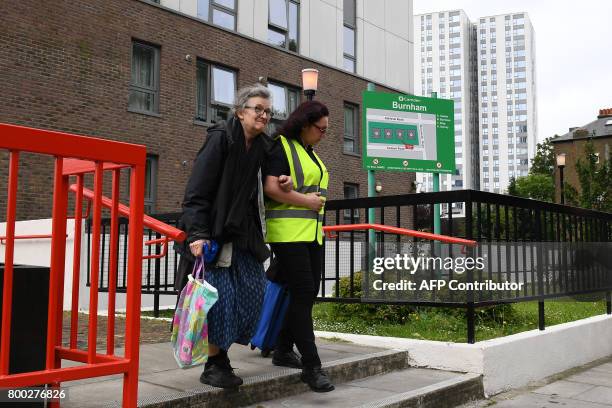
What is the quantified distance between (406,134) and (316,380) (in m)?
8.75

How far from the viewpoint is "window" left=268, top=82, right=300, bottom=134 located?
59.7ft

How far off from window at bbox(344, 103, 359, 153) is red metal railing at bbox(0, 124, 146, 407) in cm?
1814

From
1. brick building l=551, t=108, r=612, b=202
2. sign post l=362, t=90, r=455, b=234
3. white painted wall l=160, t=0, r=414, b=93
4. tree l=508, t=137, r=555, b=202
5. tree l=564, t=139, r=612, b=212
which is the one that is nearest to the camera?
sign post l=362, t=90, r=455, b=234

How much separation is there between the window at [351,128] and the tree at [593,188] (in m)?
7.44

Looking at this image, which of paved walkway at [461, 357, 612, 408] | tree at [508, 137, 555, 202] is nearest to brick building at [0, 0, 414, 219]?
paved walkway at [461, 357, 612, 408]

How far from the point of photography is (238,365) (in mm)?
4215

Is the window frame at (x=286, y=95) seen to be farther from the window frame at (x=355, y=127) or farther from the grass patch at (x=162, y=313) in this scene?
the grass patch at (x=162, y=313)

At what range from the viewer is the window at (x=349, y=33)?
21.0m

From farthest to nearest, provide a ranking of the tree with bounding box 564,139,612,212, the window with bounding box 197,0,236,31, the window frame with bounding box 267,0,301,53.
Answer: the tree with bounding box 564,139,612,212 → the window frame with bounding box 267,0,301,53 → the window with bounding box 197,0,236,31

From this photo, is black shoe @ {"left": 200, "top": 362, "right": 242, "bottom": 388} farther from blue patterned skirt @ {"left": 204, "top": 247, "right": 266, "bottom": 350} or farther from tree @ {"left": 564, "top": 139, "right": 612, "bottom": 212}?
tree @ {"left": 564, "top": 139, "right": 612, "bottom": 212}

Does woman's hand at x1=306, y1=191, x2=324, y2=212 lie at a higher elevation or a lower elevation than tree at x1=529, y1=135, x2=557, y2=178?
lower

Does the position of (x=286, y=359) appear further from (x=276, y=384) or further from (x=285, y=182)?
(x=285, y=182)

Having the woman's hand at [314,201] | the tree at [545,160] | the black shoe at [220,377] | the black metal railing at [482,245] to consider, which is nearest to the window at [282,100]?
the black metal railing at [482,245]

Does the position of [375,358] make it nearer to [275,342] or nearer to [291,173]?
[275,342]
